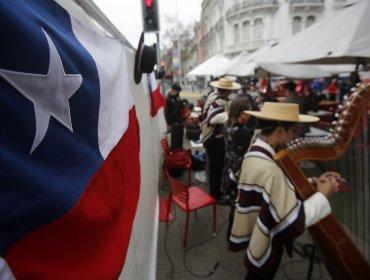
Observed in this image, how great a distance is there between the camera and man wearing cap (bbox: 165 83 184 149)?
21.0 ft

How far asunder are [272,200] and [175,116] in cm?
498

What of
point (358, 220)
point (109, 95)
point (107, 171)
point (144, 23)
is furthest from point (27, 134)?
point (144, 23)

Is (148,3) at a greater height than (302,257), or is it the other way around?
(148,3)

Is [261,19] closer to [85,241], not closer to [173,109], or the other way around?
[173,109]

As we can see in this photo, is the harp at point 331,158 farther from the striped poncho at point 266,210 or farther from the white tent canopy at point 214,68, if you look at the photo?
the white tent canopy at point 214,68

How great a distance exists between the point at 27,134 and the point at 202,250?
10.3 feet

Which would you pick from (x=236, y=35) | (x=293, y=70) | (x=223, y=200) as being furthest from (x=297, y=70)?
(x=236, y=35)

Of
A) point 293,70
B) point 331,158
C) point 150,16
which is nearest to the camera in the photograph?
point 331,158

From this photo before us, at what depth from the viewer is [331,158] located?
6.22 ft

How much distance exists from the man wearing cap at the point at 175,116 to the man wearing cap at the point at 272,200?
14.8 feet

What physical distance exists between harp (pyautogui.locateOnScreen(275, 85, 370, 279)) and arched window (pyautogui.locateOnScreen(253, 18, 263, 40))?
3557 centimetres

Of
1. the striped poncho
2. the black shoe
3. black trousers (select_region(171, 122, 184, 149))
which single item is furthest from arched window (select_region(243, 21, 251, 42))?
the striped poncho

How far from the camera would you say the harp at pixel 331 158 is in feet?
5.80

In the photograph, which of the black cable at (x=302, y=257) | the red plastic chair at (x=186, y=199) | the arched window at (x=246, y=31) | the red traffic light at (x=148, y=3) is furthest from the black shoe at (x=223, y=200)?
the arched window at (x=246, y=31)
